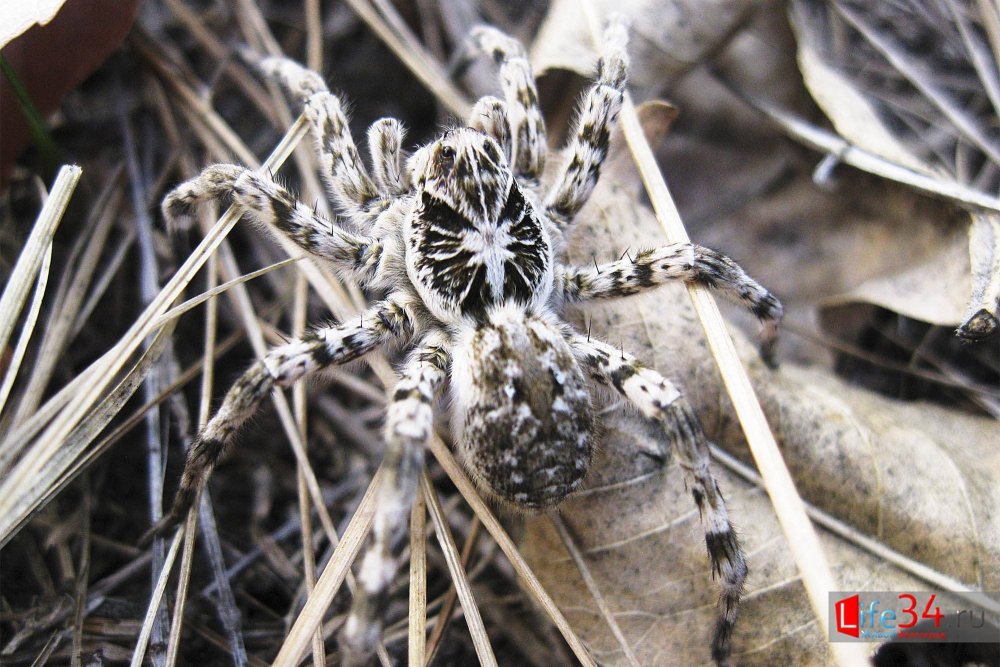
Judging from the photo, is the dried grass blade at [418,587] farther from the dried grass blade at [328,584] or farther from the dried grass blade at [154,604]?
the dried grass blade at [154,604]

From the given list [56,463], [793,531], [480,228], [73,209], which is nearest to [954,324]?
[793,531]

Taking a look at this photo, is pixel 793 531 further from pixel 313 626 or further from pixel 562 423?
pixel 313 626

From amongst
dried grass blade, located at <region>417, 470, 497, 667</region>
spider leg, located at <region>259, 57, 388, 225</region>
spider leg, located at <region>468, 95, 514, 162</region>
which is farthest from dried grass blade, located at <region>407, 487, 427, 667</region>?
spider leg, located at <region>468, 95, 514, 162</region>

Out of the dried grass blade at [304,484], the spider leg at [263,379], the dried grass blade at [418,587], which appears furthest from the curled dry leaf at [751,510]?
the spider leg at [263,379]

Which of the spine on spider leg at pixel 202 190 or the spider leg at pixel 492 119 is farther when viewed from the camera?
the spider leg at pixel 492 119

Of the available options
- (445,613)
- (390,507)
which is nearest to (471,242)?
(390,507)
